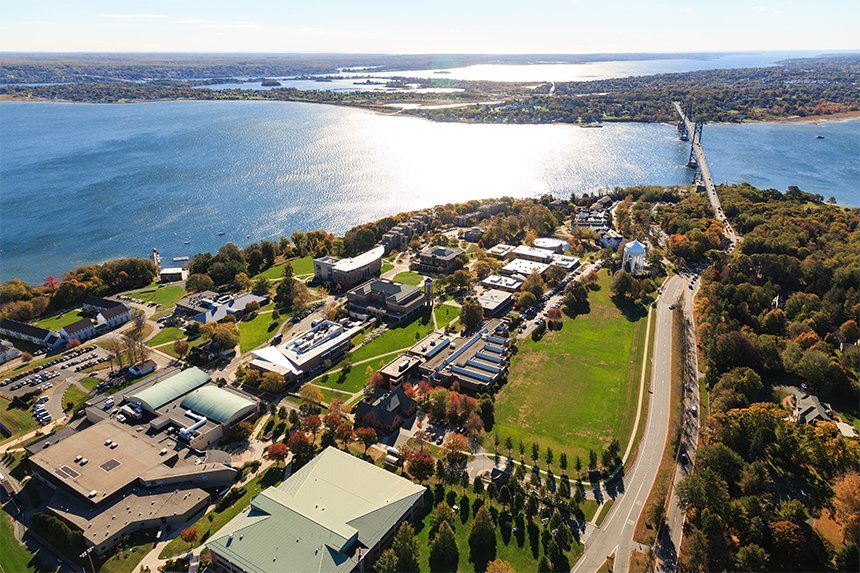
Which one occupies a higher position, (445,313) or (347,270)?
(347,270)

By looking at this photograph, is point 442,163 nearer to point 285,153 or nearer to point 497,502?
point 285,153

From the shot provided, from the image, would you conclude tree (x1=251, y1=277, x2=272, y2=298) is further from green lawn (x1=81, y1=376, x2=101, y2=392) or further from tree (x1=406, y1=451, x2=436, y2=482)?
tree (x1=406, y1=451, x2=436, y2=482)

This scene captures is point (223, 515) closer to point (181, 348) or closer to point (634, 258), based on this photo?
point (181, 348)

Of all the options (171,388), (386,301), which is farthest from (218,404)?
(386,301)

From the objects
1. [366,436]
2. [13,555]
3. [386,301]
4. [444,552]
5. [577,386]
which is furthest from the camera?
[386,301]

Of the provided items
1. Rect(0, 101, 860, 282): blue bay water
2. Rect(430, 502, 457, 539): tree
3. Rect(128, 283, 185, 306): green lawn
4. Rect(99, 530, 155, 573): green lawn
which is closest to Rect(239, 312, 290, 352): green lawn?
Rect(128, 283, 185, 306): green lawn

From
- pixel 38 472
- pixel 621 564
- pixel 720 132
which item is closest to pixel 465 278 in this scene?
pixel 621 564

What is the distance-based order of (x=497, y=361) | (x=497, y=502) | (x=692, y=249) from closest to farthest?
1. (x=497, y=502)
2. (x=497, y=361)
3. (x=692, y=249)
